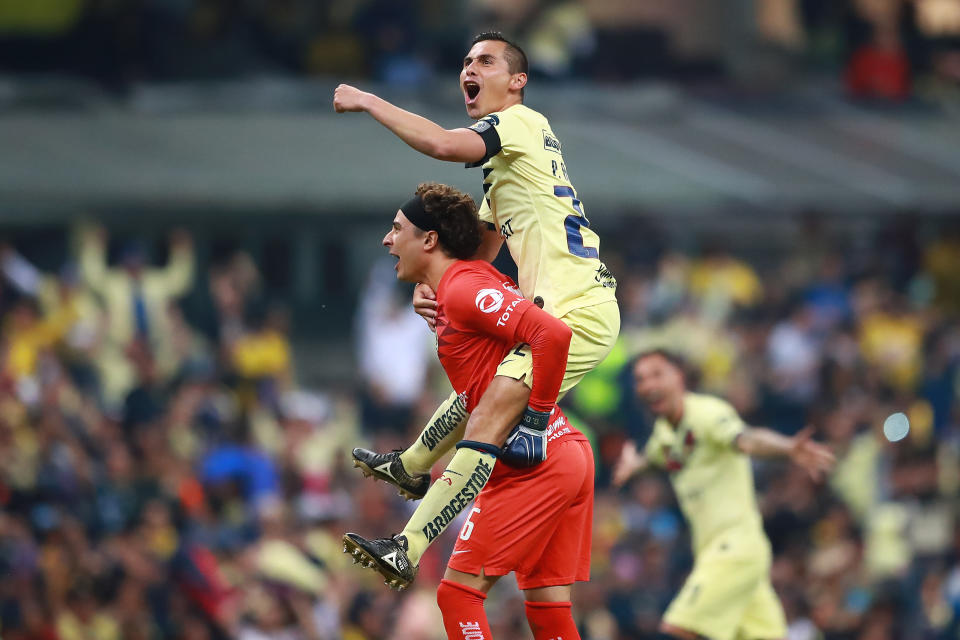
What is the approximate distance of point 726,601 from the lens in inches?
366

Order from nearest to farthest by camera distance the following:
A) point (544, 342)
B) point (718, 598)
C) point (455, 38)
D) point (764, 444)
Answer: point (544, 342)
point (764, 444)
point (718, 598)
point (455, 38)

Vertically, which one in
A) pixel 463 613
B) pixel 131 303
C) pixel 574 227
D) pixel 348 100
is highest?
pixel 348 100

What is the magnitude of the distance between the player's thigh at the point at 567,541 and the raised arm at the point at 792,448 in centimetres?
207

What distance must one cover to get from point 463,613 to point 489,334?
1.24m

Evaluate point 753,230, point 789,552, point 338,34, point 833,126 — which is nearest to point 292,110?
point 338,34

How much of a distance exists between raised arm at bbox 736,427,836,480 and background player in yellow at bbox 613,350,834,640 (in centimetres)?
6

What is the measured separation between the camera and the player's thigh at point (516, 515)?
21.9 feet

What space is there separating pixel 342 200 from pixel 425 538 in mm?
11907

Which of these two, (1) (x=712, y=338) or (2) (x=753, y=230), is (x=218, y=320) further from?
(2) (x=753, y=230)

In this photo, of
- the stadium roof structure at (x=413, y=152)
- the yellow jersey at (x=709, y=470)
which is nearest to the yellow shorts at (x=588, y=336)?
the yellow jersey at (x=709, y=470)

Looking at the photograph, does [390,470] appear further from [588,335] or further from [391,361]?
[391,361]

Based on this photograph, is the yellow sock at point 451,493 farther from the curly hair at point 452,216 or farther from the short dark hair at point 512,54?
the short dark hair at point 512,54

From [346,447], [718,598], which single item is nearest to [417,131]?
[718,598]

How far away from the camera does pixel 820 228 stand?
18844 millimetres
